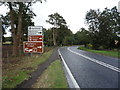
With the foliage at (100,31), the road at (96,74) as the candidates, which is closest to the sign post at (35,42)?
the road at (96,74)

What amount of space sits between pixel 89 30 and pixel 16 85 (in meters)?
46.3

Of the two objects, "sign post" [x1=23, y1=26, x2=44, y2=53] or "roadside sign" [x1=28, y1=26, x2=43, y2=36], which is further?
"sign post" [x1=23, y1=26, x2=44, y2=53]

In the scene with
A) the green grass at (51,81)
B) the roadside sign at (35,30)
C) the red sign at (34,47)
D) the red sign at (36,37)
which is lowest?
the green grass at (51,81)

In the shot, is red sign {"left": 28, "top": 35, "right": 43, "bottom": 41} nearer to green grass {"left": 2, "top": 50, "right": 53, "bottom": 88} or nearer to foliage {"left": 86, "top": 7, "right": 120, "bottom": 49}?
green grass {"left": 2, "top": 50, "right": 53, "bottom": 88}

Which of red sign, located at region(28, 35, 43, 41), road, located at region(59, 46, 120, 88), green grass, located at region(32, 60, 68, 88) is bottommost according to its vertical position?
road, located at region(59, 46, 120, 88)

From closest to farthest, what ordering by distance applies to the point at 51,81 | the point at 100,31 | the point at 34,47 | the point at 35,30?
the point at 51,81, the point at 35,30, the point at 34,47, the point at 100,31

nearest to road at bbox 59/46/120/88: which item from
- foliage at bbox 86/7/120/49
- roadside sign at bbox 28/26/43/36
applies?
roadside sign at bbox 28/26/43/36

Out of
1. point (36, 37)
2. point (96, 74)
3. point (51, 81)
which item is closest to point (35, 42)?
point (36, 37)

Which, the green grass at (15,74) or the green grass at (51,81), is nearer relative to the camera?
the green grass at (51,81)

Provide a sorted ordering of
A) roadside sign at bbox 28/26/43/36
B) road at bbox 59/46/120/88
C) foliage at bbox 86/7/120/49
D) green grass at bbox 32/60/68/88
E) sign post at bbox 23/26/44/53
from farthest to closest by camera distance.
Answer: foliage at bbox 86/7/120/49 < sign post at bbox 23/26/44/53 < roadside sign at bbox 28/26/43/36 < road at bbox 59/46/120/88 < green grass at bbox 32/60/68/88

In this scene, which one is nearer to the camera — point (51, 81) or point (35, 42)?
point (51, 81)

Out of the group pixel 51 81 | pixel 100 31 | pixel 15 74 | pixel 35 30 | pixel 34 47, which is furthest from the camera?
pixel 100 31

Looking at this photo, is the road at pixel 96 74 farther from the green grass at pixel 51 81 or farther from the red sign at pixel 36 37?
the red sign at pixel 36 37

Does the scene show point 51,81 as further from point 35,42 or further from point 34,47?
point 35,42
